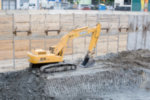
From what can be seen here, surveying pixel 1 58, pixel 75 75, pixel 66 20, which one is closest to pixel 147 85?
pixel 75 75

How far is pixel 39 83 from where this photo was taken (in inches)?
542

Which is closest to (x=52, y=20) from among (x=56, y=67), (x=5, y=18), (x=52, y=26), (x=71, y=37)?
(x=52, y=26)

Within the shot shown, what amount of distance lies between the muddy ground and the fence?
2.33 metres

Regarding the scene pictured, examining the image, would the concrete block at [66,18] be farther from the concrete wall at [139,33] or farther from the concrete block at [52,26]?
the concrete wall at [139,33]

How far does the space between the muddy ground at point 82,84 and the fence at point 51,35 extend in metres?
2.33

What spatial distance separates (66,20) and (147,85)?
7605 millimetres

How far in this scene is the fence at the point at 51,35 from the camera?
17.4 meters

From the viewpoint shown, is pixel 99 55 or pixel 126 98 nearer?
pixel 126 98

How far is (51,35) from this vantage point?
19.2m

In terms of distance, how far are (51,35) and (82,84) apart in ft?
19.7

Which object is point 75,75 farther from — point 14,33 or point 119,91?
point 14,33

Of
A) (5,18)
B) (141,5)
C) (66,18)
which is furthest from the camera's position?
(141,5)

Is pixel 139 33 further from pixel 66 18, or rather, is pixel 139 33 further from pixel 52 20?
pixel 52 20

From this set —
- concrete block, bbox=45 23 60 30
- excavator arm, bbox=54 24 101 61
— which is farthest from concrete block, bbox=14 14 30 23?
excavator arm, bbox=54 24 101 61
